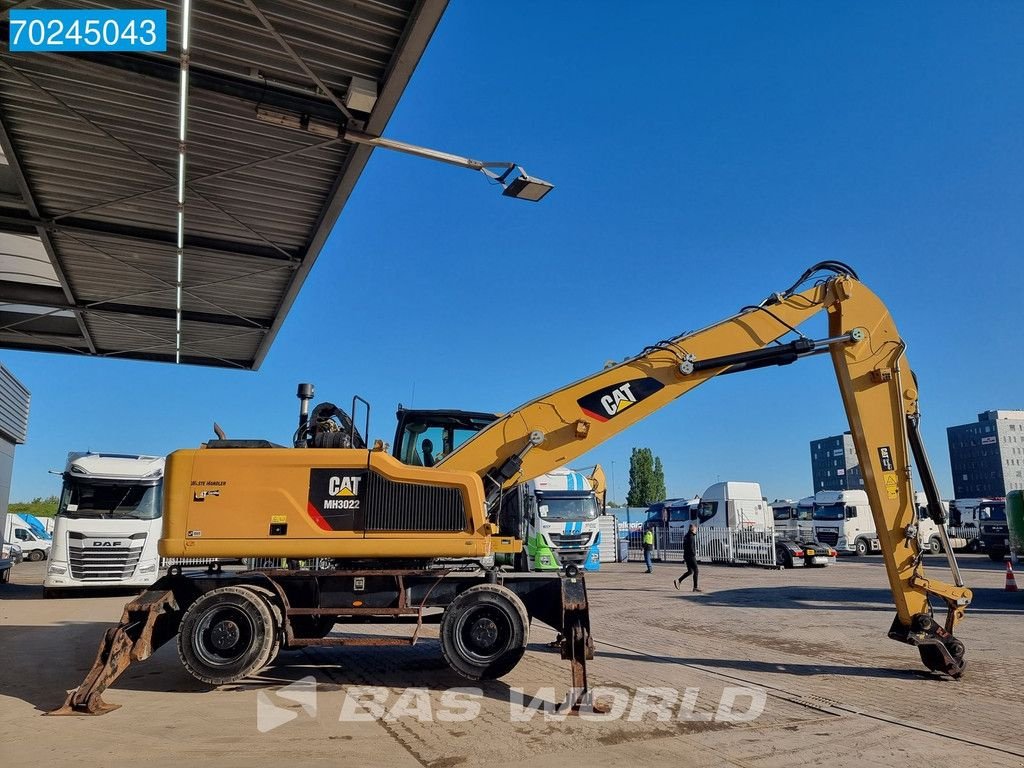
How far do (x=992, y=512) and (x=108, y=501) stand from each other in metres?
31.0

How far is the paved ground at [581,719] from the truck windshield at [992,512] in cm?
1973

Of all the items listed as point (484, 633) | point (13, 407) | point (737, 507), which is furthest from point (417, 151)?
point (737, 507)

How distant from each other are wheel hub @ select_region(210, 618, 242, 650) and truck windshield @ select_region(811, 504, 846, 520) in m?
32.9

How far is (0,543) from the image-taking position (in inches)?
869

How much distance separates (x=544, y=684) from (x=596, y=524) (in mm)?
15834

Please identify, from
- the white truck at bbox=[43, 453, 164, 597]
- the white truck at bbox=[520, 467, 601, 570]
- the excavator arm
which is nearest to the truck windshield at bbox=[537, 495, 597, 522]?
the white truck at bbox=[520, 467, 601, 570]

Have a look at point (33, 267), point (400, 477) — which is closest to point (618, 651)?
point (400, 477)

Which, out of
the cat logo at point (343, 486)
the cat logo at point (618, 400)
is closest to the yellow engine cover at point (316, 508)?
the cat logo at point (343, 486)

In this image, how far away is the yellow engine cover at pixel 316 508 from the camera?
6.92 m

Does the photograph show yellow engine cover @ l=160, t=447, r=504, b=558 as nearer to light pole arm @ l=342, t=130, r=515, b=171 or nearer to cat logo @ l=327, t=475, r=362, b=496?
cat logo @ l=327, t=475, r=362, b=496

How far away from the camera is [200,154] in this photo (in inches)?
362

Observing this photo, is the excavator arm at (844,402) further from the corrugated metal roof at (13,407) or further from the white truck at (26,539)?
the white truck at (26,539)

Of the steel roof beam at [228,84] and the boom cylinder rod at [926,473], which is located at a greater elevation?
the steel roof beam at [228,84]

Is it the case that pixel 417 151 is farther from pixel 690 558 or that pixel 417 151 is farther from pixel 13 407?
pixel 13 407
